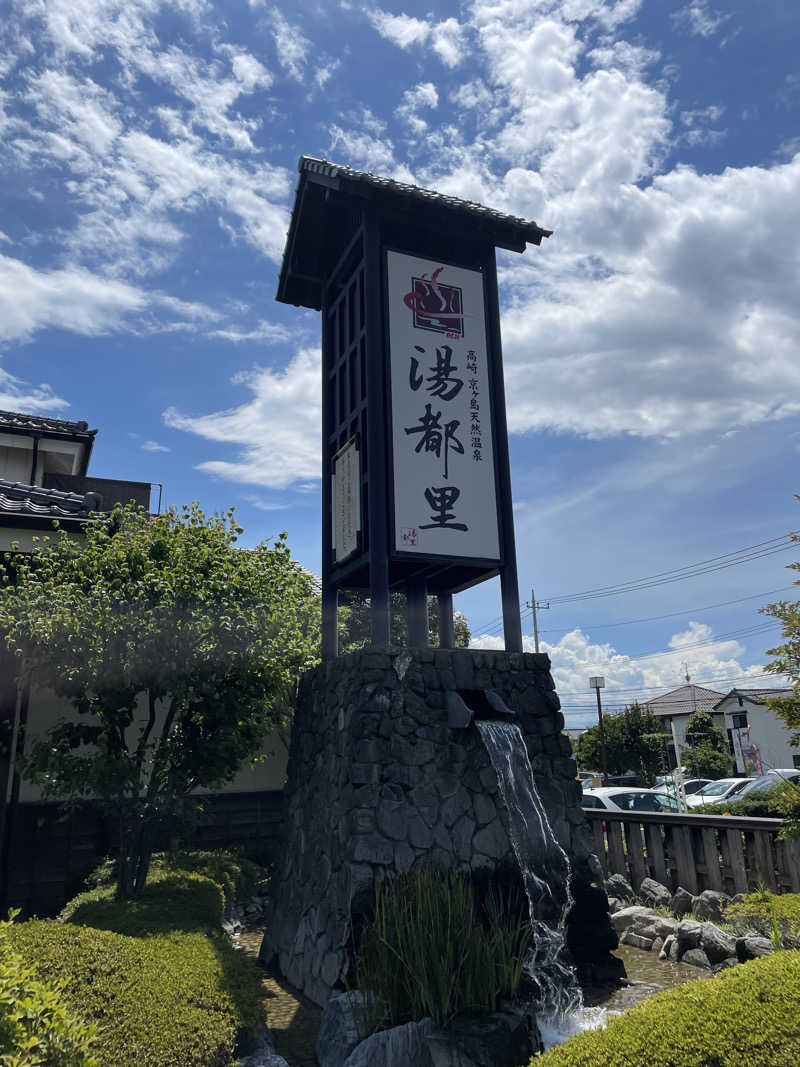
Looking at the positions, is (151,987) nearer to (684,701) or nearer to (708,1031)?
(708,1031)

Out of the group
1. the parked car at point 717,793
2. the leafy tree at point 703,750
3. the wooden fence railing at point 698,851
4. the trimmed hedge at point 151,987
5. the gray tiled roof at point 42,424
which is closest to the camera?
the trimmed hedge at point 151,987

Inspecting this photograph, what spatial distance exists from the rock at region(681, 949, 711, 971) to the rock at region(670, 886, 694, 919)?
6.08 feet

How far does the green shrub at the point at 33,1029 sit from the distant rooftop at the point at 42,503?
25.4 ft

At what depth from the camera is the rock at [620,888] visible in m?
12.1

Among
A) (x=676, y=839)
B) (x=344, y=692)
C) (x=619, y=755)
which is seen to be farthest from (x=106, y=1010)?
(x=619, y=755)

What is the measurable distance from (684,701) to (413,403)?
56185mm

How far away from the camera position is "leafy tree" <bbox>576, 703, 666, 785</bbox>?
3966 cm

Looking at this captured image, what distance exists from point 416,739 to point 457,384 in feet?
17.6

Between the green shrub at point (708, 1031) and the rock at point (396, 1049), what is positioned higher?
the green shrub at point (708, 1031)

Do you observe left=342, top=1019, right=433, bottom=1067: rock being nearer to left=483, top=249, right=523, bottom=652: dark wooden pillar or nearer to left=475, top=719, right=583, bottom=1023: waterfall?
left=475, top=719, right=583, bottom=1023: waterfall

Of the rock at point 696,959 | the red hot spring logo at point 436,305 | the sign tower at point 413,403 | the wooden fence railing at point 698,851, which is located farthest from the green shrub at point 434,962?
the red hot spring logo at point 436,305

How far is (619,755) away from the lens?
40.0 metres

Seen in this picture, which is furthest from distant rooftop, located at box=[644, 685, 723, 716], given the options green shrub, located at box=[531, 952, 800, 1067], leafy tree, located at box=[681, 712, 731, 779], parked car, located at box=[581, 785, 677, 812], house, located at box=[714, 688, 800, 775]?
green shrub, located at box=[531, 952, 800, 1067]

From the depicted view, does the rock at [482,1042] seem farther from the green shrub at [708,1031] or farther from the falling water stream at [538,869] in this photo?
the green shrub at [708,1031]
